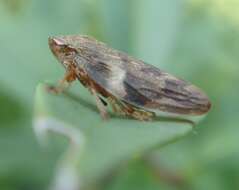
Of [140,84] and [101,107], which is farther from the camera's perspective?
[140,84]

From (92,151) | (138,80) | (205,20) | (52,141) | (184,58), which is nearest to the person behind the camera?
(92,151)

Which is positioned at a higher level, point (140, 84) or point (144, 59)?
point (144, 59)

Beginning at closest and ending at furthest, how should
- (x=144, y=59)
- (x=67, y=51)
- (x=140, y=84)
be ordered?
(x=140, y=84) → (x=67, y=51) → (x=144, y=59)

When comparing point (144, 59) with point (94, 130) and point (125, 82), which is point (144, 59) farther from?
point (94, 130)

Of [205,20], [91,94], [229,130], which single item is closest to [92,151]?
[91,94]

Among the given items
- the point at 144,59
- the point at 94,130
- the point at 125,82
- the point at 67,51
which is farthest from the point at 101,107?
the point at 144,59

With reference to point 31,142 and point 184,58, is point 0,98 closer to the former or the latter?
point 31,142

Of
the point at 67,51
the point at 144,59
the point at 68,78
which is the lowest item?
the point at 68,78
